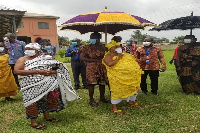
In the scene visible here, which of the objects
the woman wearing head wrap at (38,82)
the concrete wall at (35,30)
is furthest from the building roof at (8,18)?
the concrete wall at (35,30)

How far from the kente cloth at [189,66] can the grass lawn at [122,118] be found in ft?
1.28

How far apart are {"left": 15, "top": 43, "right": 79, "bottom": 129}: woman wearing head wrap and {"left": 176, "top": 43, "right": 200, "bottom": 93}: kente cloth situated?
3979mm

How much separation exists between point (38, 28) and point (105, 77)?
28.9 m

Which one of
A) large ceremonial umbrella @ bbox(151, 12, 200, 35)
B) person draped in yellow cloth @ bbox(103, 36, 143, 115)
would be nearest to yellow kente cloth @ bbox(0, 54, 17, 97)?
person draped in yellow cloth @ bbox(103, 36, 143, 115)

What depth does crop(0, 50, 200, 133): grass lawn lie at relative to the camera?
4102 millimetres

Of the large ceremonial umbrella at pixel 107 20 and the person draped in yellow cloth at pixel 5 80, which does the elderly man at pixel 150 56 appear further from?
the person draped in yellow cloth at pixel 5 80

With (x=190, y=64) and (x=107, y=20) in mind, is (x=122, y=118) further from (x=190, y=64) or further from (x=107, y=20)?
(x=190, y=64)

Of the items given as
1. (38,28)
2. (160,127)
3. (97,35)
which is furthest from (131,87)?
(38,28)

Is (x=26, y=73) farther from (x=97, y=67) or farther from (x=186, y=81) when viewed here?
(x=186, y=81)

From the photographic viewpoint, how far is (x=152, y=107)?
5.43 meters

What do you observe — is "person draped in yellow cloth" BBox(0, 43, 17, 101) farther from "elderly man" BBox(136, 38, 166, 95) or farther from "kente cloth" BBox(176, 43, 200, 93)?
"kente cloth" BBox(176, 43, 200, 93)

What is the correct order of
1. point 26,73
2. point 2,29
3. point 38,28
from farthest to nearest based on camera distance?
point 38,28, point 2,29, point 26,73

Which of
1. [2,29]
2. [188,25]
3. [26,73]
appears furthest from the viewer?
[2,29]

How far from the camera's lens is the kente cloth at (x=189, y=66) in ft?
21.5
